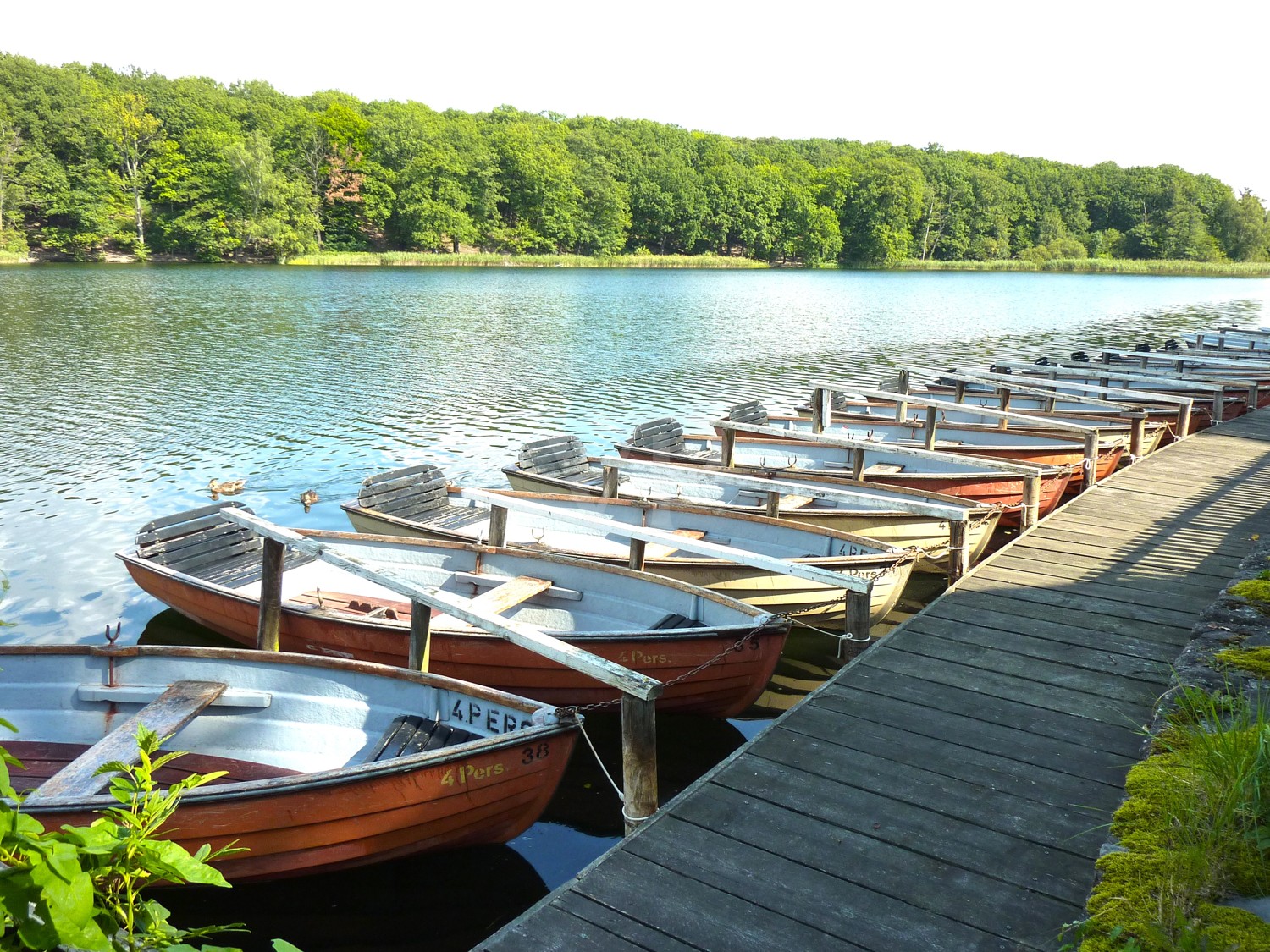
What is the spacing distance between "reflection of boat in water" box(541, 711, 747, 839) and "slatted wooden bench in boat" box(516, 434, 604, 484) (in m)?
5.10

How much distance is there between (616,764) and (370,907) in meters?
2.28

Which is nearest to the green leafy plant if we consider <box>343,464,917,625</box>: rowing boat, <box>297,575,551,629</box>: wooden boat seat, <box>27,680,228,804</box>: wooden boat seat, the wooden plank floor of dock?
the wooden plank floor of dock

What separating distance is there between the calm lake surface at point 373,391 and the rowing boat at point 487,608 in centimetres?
85

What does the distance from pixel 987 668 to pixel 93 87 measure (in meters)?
88.7

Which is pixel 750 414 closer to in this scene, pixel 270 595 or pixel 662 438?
pixel 662 438

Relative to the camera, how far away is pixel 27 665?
6.47 meters

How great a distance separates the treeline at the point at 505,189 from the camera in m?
70.4

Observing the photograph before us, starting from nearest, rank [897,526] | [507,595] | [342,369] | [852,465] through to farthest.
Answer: [507,595]
[897,526]
[852,465]
[342,369]

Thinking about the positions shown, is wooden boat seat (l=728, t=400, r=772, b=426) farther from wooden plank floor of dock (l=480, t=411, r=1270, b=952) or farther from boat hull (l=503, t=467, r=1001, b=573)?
wooden plank floor of dock (l=480, t=411, r=1270, b=952)

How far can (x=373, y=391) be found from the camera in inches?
961

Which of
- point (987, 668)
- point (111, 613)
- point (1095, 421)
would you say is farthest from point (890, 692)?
point (1095, 421)

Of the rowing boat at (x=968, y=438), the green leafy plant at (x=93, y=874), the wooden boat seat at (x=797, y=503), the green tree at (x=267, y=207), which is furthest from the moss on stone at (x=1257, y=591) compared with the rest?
the green tree at (x=267, y=207)

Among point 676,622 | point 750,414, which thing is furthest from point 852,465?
point 676,622

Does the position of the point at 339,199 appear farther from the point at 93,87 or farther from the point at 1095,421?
the point at 1095,421
